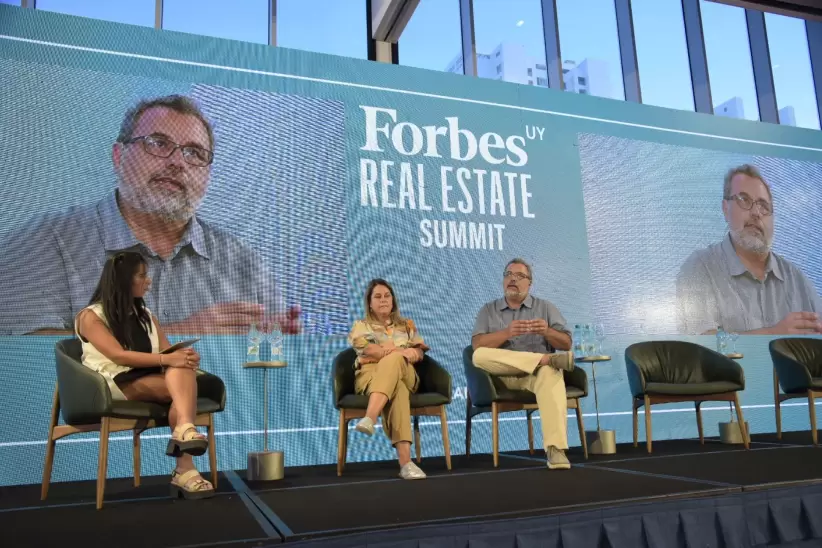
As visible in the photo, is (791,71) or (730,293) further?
(791,71)

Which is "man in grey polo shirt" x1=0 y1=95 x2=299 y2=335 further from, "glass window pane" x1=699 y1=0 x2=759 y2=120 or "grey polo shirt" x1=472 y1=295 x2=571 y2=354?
"glass window pane" x1=699 y1=0 x2=759 y2=120

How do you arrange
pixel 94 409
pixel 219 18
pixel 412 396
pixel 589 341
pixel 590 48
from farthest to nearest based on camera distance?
pixel 590 48, pixel 219 18, pixel 589 341, pixel 412 396, pixel 94 409

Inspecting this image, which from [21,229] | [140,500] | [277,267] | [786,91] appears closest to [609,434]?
[277,267]

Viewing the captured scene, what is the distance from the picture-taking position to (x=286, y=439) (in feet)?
13.5

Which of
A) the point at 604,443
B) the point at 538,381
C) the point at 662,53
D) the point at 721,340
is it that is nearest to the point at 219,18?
the point at 538,381

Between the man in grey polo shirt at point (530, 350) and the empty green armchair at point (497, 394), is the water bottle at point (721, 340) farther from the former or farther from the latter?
the man in grey polo shirt at point (530, 350)

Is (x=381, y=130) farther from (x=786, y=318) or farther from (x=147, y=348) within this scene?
(x=786, y=318)

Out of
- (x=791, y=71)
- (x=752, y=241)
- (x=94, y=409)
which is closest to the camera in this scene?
(x=94, y=409)

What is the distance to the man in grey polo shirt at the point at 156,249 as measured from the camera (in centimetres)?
375

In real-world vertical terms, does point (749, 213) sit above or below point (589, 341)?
above

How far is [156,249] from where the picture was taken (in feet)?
13.3

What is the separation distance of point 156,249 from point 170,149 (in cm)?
66

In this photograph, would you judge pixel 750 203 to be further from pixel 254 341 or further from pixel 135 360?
pixel 135 360

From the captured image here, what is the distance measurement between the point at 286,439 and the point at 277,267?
109cm
